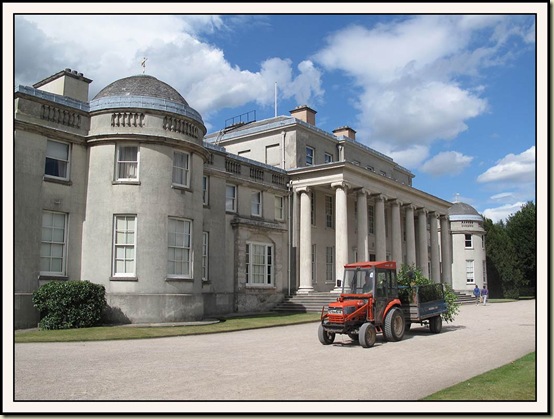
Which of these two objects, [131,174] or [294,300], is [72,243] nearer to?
[131,174]

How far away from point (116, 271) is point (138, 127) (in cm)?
568

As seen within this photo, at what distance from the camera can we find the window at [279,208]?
31.9 meters

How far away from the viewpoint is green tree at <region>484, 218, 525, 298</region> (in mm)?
52875

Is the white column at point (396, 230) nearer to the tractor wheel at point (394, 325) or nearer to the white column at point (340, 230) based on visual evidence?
the white column at point (340, 230)

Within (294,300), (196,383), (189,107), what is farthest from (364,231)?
(196,383)

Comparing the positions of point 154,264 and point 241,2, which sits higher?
point 241,2

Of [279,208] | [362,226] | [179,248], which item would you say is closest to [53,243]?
[179,248]

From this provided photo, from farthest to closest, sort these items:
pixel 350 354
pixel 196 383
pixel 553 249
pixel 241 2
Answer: pixel 350 354 → pixel 196 383 → pixel 241 2 → pixel 553 249

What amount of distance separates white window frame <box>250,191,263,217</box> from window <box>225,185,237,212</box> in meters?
1.45

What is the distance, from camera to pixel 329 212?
3556 centimetres

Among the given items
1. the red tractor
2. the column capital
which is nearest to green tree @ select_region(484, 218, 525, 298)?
the column capital

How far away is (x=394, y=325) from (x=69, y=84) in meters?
16.5

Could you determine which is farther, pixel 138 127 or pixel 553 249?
pixel 138 127

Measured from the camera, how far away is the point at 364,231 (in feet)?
109
